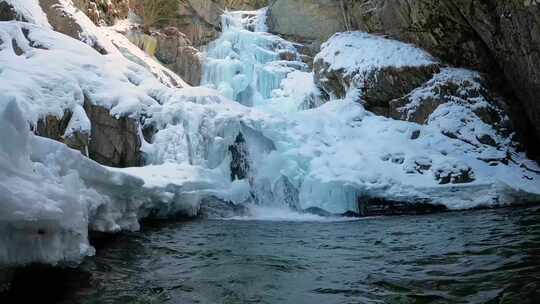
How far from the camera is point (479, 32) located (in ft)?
37.2

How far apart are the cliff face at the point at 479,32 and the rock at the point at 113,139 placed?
7.92m

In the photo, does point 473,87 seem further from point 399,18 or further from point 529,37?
point 399,18

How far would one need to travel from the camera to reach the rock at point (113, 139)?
924 centimetres

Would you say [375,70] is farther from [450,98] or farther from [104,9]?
[104,9]

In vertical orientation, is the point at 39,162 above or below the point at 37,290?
above

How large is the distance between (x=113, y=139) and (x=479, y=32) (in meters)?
8.69

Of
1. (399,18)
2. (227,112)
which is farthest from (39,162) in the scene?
(399,18)

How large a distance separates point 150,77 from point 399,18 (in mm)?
7499

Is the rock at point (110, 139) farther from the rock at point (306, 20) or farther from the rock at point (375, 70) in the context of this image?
the rock at point (306, 20)

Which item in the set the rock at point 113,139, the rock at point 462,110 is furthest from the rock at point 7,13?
the rock at point 462,110

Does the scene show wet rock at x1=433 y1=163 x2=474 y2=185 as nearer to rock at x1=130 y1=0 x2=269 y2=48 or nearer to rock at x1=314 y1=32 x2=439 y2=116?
rock at x1=314 y1=32 x2=439 y2=116

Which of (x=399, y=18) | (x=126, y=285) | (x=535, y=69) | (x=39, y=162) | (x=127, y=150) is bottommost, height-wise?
(x=126, y=285)

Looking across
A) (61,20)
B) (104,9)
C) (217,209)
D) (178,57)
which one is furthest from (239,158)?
(178,57)

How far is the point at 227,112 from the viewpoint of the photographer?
1073cm
